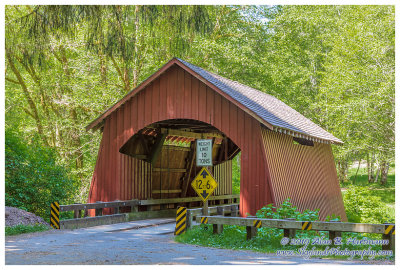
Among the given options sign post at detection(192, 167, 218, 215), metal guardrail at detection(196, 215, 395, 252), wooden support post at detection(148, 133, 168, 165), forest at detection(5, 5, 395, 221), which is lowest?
metal guardrail at detection(196, 215, 395, 252)

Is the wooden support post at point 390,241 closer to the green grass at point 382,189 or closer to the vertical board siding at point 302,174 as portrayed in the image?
the vertical board siding at point 302,174

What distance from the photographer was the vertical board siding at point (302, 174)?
508 inches

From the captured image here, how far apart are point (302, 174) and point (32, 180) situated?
7666mm

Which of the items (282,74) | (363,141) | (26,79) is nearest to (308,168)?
(363,141)

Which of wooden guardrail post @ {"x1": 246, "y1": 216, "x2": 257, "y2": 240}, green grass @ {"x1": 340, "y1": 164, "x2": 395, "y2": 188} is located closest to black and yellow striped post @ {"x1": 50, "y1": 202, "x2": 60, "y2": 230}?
wooden guardrail post @ {"x1": 246, "y1": 216, "x2": 257, "y2": 240}

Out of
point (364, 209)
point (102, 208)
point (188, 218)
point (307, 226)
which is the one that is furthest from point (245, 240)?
point (364, 209)

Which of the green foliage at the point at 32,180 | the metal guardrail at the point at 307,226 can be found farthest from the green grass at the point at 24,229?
the metal guardrail at the point at 307,226

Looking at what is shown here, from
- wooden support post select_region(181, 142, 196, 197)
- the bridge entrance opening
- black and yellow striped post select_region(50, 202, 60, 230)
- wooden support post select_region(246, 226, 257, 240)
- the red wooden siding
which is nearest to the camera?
wooden support post select_region(246, 226, 257, 240)

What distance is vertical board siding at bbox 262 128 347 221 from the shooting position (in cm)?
1291

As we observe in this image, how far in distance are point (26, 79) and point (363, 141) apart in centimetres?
1627

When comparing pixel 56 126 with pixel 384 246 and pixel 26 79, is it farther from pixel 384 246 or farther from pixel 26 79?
pixel 384 246

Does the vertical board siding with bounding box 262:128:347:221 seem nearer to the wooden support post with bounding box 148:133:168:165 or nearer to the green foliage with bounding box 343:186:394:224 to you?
the green foliage with bounding box 343:186:394:224

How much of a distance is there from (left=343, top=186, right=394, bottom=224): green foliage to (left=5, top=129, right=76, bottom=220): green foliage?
10299 mm

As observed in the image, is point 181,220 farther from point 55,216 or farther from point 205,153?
point 55,216
